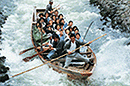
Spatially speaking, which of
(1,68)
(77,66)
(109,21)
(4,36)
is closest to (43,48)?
(77,66)

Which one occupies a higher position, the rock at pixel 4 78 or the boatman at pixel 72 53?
the boatman at pixel 72 53

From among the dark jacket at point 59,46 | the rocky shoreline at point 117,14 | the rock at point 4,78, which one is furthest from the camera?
the rocky shoreline at point 117,14

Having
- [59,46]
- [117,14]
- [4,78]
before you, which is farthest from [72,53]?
[117,14]

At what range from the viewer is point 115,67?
654 cm

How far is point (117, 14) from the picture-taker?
28.2 ft

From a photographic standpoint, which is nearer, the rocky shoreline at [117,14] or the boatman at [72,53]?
the boatman at [72,53]

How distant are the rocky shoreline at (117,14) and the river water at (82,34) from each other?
0.34 metres

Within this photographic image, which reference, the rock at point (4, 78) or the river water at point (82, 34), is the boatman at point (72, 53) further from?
the rock at point (4, 78)

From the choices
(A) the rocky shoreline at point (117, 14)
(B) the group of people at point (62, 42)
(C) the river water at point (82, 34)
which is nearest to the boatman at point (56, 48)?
(B) the group of people at point (62, 42)

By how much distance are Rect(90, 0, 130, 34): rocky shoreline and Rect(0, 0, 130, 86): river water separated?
34cm

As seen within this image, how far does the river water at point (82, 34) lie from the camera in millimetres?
5714

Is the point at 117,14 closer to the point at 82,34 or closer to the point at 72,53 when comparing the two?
the point at 82,34

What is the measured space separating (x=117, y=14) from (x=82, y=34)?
2.12m

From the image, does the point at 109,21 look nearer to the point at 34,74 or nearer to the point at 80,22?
the point at 80,22
